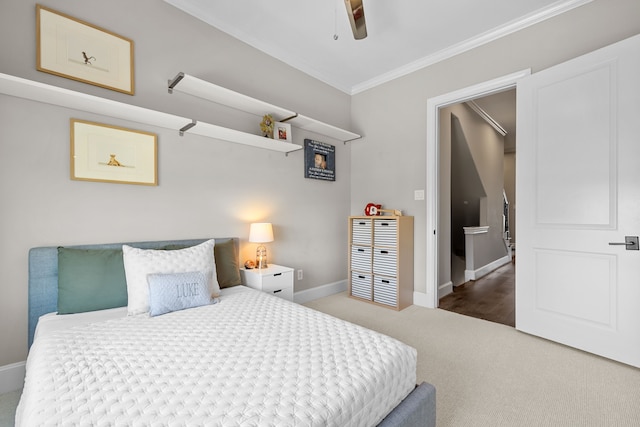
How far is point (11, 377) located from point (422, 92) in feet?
14.0

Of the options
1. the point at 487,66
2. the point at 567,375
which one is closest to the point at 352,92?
the point at 487,66

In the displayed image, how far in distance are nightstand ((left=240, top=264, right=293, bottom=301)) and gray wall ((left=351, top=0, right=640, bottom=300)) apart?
1605 mm

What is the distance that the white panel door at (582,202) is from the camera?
6.68 feet

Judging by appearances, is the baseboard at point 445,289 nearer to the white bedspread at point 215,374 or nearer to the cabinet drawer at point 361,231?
the cabinet drawer at point 361,231

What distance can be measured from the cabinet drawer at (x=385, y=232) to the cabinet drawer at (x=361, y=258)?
18cm

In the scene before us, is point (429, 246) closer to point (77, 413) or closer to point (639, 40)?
point (639, 40)

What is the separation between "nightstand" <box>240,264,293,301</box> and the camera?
2.62 metres

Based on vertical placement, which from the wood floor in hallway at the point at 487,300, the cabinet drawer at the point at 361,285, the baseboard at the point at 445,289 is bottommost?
the wood floor in hallway at the point at 487,300

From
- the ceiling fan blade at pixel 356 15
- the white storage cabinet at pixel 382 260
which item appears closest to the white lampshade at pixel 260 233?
the white storage cabinet at pixel 382 260

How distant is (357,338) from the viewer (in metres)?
1.38

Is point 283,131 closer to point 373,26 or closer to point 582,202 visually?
point 373,26

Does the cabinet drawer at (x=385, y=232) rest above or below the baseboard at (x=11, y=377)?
above

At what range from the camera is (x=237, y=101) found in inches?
105

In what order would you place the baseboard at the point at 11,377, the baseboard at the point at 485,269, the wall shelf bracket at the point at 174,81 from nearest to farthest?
the baseboard at the point at 11,377
the wall shelf bracket at the point at 174,81
the baseboard at the point at 485,269
